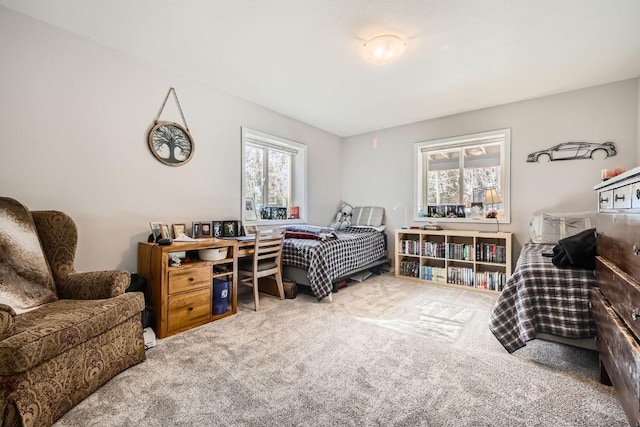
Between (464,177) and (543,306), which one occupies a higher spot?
(464,177)

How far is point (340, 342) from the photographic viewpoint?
2.13 metres

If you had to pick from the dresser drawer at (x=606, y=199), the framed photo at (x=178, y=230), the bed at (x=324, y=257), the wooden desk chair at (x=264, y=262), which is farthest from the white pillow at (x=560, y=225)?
the framed photo at (x=178, y=230)

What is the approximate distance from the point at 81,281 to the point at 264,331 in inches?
52.9

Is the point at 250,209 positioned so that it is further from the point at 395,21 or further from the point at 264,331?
the point at 395,21

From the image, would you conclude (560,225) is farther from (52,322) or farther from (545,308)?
(52,322)

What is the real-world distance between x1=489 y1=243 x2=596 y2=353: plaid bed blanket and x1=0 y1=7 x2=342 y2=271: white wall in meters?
2.96

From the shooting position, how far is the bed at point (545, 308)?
1713mm

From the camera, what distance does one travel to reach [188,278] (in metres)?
2.38

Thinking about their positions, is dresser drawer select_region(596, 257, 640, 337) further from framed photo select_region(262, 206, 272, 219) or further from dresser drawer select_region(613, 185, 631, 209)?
framed photo select_region(262, 206, 272, 219)

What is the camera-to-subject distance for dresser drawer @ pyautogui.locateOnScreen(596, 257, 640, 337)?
3.36 ft

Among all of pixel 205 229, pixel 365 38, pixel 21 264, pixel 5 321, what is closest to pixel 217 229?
pixel 205 229

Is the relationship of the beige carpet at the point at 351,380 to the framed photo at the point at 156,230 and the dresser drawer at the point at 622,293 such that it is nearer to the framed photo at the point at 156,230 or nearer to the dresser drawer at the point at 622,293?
the dresser drawer at the point at 622,293

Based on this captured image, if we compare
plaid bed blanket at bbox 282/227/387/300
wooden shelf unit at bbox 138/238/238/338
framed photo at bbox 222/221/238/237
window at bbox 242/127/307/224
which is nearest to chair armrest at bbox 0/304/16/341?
wooden shelf unit at bbox 138/238/238/338

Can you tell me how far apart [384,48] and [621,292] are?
2.19m
